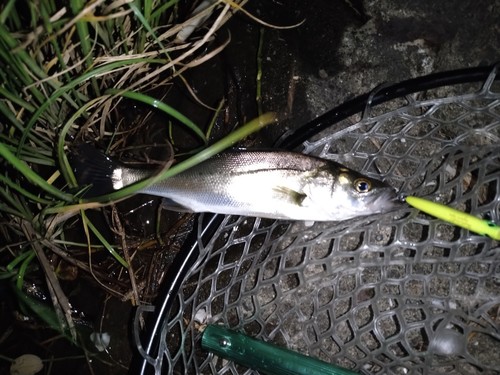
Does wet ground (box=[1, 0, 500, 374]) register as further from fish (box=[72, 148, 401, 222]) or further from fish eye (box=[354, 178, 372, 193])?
fish eye (box=[354, 178, 372, 193])

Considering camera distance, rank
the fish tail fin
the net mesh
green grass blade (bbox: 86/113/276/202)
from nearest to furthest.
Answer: green grass blade (bbox: 86/113/276/202)
the net mesh
the fish tail fin

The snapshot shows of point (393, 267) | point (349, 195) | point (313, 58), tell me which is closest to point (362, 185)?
point (349, 195)

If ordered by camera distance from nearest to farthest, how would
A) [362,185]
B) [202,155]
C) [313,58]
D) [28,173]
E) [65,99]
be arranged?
[202,155] < [28,173] < [362,185] < [65,99] < [313,58]

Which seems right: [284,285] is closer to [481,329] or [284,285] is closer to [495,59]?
[481,329]

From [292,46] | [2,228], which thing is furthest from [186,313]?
[292,46]

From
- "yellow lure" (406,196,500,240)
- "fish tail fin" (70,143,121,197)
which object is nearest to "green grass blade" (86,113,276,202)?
Answer: "fish tail fin" (70,143,121,197)

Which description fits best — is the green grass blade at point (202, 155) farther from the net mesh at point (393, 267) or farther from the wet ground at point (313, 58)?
the wet ground at point (313, 58)

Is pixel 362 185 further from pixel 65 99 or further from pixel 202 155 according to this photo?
pixel 65 99
